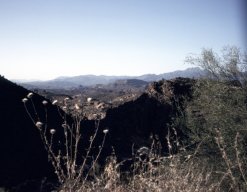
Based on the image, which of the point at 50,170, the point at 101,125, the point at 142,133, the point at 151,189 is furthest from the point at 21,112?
the point at 151,189

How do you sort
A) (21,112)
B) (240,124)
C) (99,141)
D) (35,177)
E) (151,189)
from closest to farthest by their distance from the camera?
(151,189) < (240,124) < (35,177) < (21,112) < (99,141)

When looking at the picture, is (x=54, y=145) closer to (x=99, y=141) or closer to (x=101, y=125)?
(x=99, y=141)

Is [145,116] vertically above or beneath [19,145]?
above

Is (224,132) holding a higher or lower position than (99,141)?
higher

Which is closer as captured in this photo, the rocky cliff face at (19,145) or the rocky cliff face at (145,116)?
the rocky cliff face at (19,145)

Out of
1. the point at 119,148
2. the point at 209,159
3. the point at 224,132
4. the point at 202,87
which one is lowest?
the point at 119,148

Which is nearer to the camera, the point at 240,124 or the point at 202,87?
the point at 240,124

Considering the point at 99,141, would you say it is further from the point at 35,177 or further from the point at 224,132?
the point at 224,132

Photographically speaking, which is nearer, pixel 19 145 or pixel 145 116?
pixel 19 145

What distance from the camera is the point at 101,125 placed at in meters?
25.7

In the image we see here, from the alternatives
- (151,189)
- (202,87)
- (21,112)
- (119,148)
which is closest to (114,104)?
(119,148)

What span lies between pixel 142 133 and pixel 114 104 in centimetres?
343

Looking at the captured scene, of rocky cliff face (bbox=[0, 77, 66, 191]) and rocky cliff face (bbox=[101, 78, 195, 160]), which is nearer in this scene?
rocky cliff face (bbox=[0, 77, 66, 191])

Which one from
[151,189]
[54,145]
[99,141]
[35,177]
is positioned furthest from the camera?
[99,141]
